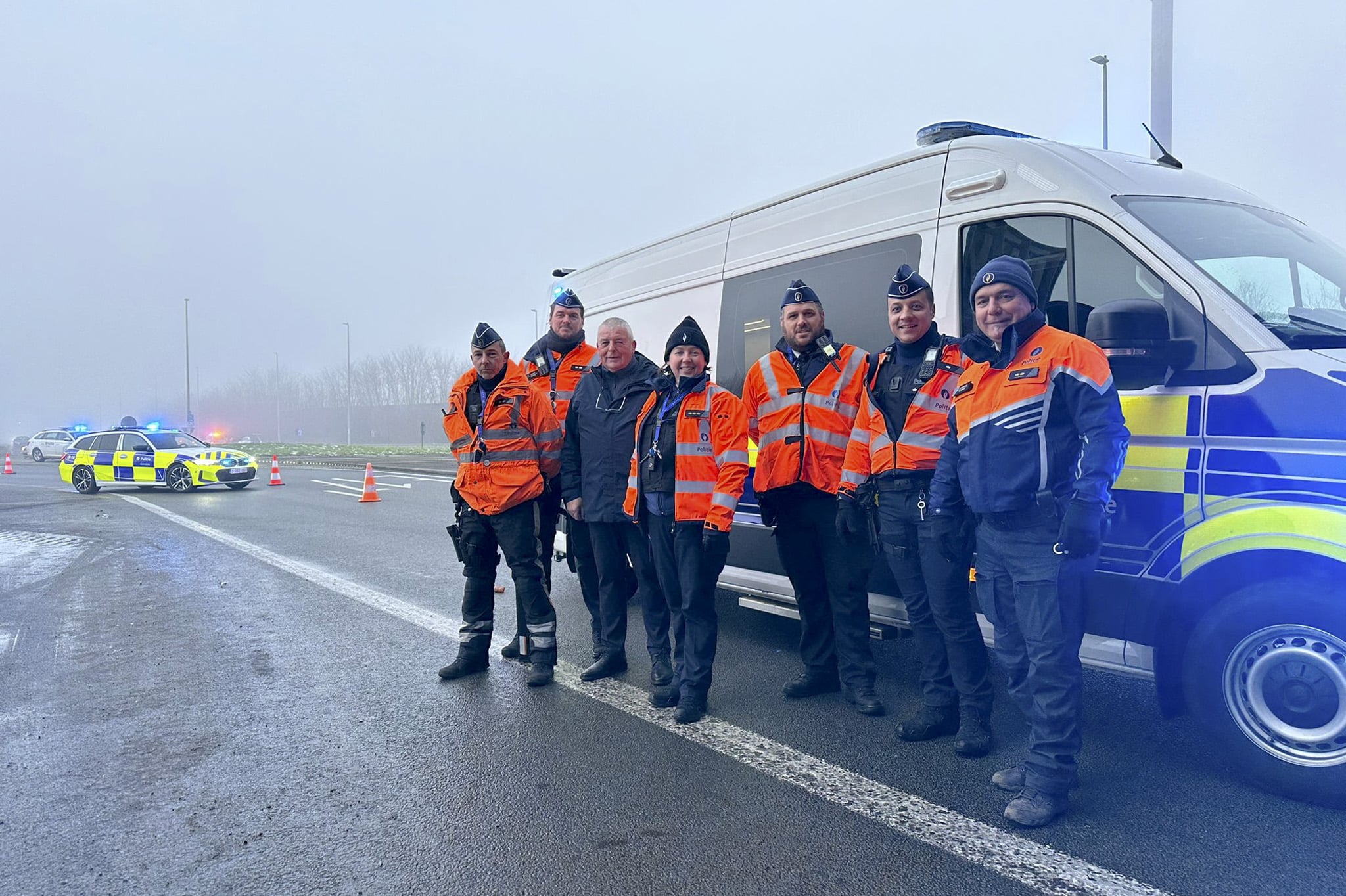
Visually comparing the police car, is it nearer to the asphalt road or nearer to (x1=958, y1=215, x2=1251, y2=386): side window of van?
the asphalt road

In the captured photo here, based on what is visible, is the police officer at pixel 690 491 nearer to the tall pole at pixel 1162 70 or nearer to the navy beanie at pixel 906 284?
the navy beanie at pixel 906 284

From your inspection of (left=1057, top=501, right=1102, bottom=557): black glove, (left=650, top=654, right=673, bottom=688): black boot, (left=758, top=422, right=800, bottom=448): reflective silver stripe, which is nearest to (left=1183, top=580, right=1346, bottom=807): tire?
(left=1057, top=501, right=1102, bottom=557): black glove

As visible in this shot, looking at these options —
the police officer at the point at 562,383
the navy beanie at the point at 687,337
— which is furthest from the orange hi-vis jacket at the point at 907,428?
the police officer at the point at 562,383

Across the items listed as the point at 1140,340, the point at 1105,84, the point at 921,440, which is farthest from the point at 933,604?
the point at 1105,84

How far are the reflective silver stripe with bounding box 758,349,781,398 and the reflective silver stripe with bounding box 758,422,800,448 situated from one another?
174 millimetres

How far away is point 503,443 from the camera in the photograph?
4875mm

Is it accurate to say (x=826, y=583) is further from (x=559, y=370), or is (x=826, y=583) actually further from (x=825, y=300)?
(x=559, y=370)

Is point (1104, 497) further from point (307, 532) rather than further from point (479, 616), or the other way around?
point (307, 532)

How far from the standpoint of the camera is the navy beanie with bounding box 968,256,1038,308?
3307 mm

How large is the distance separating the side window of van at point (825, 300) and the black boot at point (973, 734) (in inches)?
74.2

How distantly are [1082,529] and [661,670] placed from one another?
2.43m

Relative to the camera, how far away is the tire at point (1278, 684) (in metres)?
3.00

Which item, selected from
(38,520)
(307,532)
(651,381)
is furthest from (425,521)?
(651,381)

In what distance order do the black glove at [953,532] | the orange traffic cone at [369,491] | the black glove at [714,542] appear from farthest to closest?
the orange traffic cone at [369,491], the black glove at [714,542], the black glove at [953,532]
